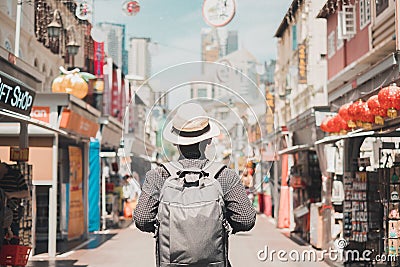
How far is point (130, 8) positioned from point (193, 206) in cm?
563

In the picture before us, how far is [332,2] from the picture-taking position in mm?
14812

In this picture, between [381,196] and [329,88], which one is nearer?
[381,196]

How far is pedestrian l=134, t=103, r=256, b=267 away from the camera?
12.8ft

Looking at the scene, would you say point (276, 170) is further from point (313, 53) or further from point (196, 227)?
point (196, 227)

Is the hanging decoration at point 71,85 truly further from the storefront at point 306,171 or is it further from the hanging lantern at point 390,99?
the hanging lantern at point 390,99

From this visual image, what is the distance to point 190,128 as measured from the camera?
4.25 m

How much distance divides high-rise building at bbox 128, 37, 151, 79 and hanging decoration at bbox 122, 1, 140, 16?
343mm

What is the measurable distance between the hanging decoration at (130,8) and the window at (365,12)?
6471 mm

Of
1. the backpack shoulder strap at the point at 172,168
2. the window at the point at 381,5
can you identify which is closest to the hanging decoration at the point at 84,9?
the window at the point at 381,5

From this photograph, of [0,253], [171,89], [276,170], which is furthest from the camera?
[276,170]

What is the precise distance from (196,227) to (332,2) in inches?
462

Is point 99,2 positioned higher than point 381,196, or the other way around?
point 99,2

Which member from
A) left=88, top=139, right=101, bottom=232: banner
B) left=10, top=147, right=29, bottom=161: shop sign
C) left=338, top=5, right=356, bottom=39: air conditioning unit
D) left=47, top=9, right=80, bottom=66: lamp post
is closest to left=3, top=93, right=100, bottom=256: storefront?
left=88, top=139, right=101, bottom=232: banner

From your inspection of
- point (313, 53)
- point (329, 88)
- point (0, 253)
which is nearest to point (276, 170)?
point (313, 53)
